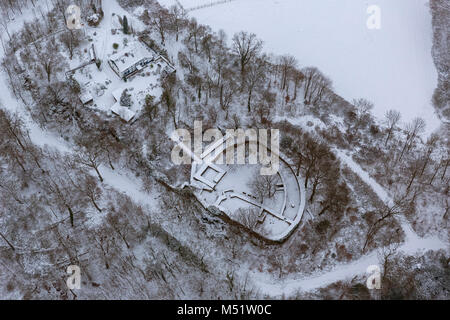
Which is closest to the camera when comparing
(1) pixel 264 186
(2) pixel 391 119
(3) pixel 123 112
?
(1) pixel 264 186

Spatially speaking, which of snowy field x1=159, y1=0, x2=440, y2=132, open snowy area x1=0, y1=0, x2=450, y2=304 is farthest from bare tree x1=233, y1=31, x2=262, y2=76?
snowy field x1=159, y1=0, x2=440, y2=132

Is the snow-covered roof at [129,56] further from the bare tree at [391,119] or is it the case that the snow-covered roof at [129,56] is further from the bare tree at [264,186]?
the bare tree at [391,119]

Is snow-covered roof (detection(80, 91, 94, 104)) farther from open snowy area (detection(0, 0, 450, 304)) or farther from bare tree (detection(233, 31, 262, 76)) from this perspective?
bare tree (detection(233, 31, 262, 76))

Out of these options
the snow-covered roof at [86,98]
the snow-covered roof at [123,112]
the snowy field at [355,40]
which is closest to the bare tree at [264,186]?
the snow-covered roof at [123,112]

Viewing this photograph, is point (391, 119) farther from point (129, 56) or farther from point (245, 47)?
point (129, 56)

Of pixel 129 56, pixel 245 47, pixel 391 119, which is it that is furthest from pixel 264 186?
pixel 129 56

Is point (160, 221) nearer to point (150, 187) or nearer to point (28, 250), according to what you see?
point (150, 187)
